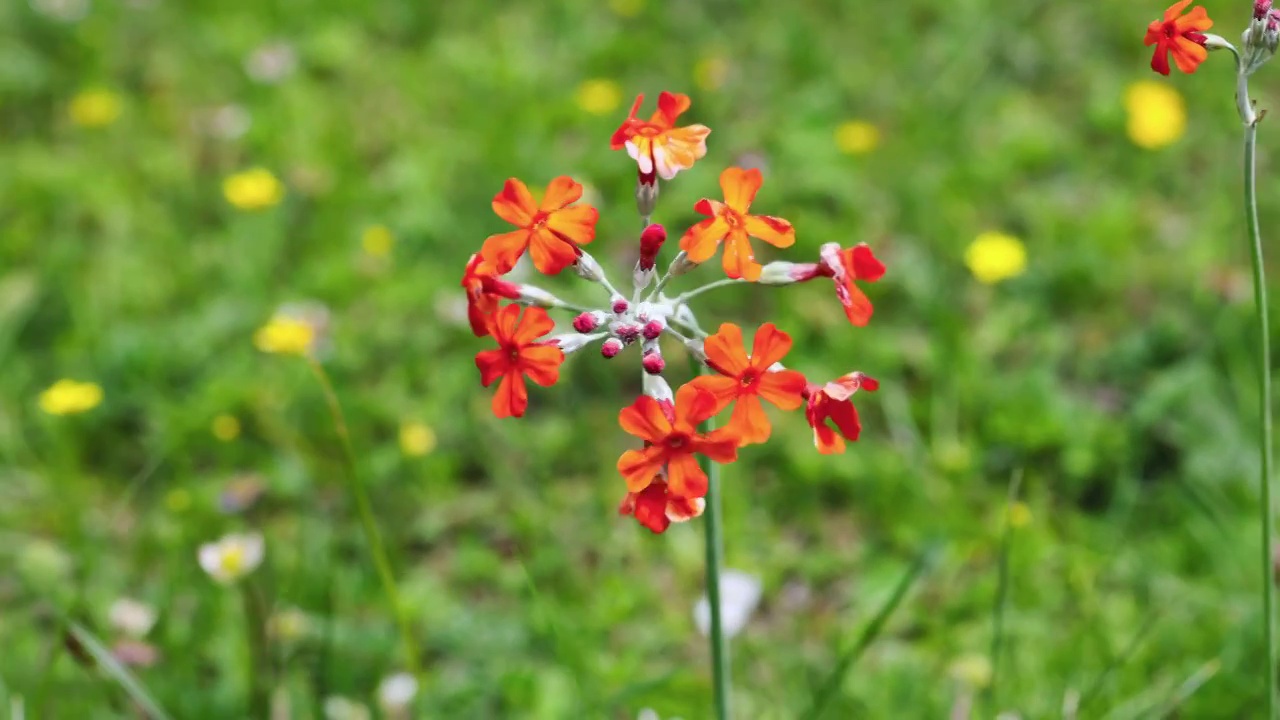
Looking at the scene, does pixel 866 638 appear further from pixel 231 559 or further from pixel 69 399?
pixel 69 399

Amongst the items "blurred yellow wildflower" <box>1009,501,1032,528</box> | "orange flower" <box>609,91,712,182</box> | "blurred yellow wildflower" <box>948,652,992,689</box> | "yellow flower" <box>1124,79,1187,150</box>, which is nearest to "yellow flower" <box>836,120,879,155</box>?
"yellow flower" <box>1124,79,1187,150</box>

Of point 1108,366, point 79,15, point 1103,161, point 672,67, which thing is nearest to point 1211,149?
point 1103,161

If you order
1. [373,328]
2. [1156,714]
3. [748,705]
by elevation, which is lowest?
[748,705]

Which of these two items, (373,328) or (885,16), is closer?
(373,328)

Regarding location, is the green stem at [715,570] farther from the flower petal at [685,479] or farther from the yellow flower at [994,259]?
the yellow flower at [994,259]

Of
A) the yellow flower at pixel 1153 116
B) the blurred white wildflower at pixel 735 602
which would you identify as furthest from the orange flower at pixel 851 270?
the yellow flower at pixel 1153 116

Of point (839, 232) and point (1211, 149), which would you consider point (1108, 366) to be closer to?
point (839, 232)
